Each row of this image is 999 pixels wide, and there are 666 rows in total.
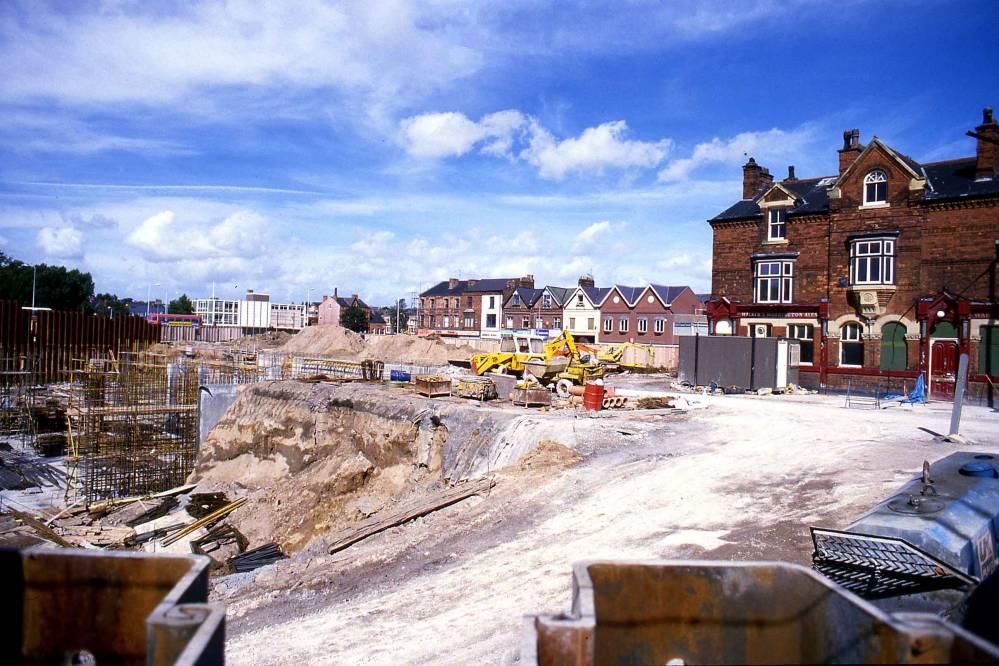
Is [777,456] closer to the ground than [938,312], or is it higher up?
closer to the ground

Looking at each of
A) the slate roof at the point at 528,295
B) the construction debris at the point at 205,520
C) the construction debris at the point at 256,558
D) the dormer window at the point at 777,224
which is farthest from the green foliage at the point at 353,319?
the construction debris at the point at 256,558

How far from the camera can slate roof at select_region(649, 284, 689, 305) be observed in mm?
62438

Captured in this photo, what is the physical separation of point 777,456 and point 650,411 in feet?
24.1

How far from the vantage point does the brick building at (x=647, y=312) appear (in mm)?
62156

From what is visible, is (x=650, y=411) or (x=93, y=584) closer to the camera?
(x=93, y=584)

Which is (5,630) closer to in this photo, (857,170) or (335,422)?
(335,422)

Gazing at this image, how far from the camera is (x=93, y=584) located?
3.94 metres

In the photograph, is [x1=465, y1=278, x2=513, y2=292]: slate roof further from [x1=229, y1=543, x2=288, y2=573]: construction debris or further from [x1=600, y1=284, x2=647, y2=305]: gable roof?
[x1=229, y1=543, x2=288, y2=573]: construction debris

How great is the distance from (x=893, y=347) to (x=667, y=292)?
113 feet

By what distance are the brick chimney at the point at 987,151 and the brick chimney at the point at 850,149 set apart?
469 centimetres

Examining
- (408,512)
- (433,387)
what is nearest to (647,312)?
(433,387)

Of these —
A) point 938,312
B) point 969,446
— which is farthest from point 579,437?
point 938,312

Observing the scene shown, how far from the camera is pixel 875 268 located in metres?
29.5

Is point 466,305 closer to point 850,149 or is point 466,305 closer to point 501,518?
point 850,149
